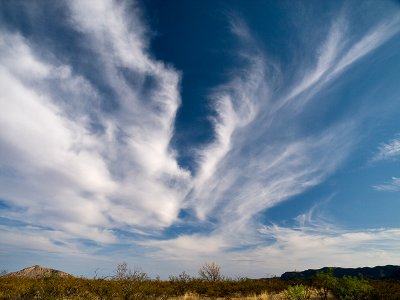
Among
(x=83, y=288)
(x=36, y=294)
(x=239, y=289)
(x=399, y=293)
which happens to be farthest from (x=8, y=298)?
(x=399, y=293)

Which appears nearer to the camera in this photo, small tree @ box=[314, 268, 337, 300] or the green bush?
the green bush

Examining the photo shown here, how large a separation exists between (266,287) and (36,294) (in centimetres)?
1705

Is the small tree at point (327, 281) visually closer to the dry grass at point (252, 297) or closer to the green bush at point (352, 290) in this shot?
the green bush at point (352, 290)

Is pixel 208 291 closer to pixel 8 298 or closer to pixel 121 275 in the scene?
pixel 121 275

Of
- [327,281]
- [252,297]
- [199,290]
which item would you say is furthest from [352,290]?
[199,290]

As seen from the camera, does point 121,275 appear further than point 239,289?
Yes

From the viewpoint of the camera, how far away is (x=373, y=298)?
20047mm

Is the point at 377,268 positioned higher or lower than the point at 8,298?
higher

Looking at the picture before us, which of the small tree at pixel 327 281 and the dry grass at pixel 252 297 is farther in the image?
the dry grass at pixel 252 297

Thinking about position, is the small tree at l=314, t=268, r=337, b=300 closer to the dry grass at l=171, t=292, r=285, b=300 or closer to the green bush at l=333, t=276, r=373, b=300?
the green bush at l=333, t=276, r=373, b=300

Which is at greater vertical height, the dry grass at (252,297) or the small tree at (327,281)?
the small tree at (327,281)

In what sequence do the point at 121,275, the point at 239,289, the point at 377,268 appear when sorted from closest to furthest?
the point at 239,289 < the point at 121,275 < the point at 377,268

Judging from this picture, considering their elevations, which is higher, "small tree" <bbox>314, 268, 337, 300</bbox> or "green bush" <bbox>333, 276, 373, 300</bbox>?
"small tree" <bbox>314, 268, 337, 300</bbox>

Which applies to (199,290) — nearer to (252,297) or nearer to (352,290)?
(252,297)
